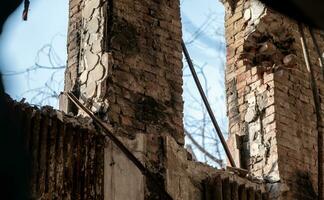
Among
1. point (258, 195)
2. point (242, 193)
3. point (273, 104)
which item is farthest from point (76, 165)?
point (273, 104)

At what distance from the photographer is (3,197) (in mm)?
486

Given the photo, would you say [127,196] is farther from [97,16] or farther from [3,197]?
[3,197]

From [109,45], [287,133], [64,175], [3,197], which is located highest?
[109,45]

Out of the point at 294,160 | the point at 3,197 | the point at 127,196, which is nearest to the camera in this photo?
the point at 3,197

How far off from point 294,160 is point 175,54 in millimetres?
1433

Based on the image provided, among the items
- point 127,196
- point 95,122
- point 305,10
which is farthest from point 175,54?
point 305,10

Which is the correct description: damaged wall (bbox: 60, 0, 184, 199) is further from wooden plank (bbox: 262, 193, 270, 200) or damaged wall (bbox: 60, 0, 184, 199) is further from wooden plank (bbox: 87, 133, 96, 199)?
wooden plank (bbox: 262, 193, 270, 200)

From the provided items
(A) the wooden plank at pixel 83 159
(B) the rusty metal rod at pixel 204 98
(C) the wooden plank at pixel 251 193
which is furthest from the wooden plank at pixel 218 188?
(A) the wooden plank at pixel 83 159

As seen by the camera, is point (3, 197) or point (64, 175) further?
point (64, 175)

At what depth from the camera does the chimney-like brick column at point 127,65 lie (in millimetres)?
3924

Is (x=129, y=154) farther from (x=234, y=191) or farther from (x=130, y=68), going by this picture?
(x=234, y=191)

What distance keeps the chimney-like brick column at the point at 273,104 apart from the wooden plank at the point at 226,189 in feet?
1.85

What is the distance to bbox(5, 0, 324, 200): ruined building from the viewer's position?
3.30 metres

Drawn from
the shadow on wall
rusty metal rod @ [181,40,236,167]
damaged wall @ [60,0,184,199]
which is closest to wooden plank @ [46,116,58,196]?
damaged wall @ [60,0,184,199]
